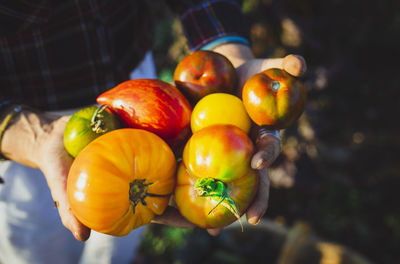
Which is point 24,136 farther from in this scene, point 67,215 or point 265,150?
point 265,150

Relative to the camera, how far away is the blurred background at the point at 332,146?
3033 mm

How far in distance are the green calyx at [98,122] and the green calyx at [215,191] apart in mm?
516

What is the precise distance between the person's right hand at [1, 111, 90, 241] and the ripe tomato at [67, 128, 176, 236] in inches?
8.2

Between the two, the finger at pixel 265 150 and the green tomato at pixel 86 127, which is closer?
the finger at pixel 265 150

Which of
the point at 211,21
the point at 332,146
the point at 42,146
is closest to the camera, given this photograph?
the point at 42,146

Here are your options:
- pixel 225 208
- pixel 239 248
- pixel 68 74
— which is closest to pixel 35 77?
pixel 68 74

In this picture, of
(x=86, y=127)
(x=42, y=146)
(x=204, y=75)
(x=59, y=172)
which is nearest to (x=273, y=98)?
(x=204, y=75)

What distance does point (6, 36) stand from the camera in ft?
5.37

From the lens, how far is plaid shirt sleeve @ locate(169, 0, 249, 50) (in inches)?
82.1

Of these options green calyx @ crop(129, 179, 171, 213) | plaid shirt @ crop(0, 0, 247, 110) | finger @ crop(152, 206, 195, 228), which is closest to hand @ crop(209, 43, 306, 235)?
finger @ crop(152, 206, 195, 228)

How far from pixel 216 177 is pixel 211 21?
4.02 feet

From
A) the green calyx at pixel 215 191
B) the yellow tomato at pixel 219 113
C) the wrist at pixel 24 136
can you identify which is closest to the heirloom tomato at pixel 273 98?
the yellow tomato at pixel 219 113

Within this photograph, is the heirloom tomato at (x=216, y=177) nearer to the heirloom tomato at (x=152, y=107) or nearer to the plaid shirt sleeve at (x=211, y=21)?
the heirloom tomato at (x=152, y=107)

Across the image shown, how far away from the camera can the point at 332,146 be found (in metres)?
3.68
